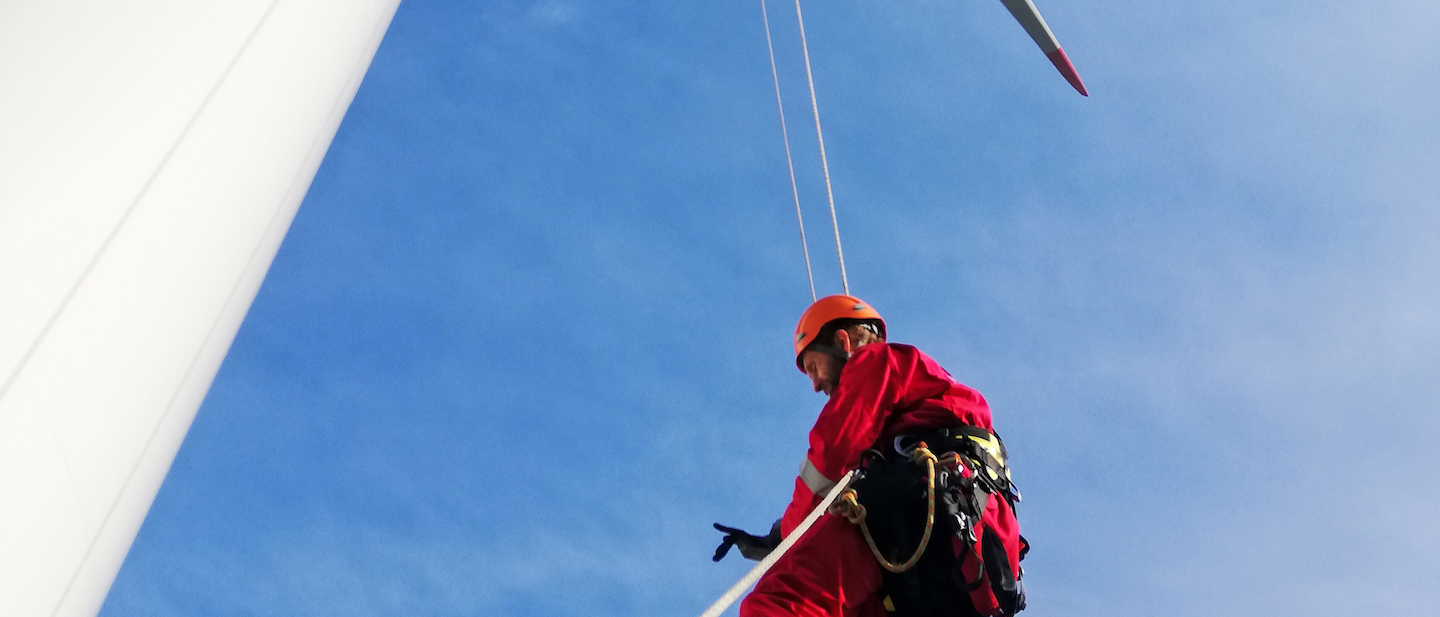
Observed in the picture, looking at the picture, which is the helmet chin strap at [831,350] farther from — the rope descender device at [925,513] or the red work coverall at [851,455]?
the rope descender device at [925,513]

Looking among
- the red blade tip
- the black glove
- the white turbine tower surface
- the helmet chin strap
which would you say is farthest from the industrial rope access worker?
the red blade tip

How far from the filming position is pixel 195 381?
7.73ft

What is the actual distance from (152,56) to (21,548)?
2.76ft

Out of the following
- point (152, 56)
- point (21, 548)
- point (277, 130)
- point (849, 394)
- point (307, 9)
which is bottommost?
point (21, 548)

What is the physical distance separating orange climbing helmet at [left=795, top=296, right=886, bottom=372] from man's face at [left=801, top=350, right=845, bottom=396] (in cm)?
5

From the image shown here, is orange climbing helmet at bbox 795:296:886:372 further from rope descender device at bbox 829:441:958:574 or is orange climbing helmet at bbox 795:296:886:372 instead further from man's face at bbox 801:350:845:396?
rope descender device at bbox 829:441:958:574

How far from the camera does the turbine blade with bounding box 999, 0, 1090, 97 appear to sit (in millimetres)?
10602

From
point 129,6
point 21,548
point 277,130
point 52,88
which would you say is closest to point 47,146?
point 52,88

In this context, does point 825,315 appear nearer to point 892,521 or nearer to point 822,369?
point 822,369

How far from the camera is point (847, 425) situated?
4570 millimetres

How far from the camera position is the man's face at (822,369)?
19.4ft

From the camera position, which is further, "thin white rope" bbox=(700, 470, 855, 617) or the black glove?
the black glove

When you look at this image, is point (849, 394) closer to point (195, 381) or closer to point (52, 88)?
point (195, 381)

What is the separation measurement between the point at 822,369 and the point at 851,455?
4.50 feet
